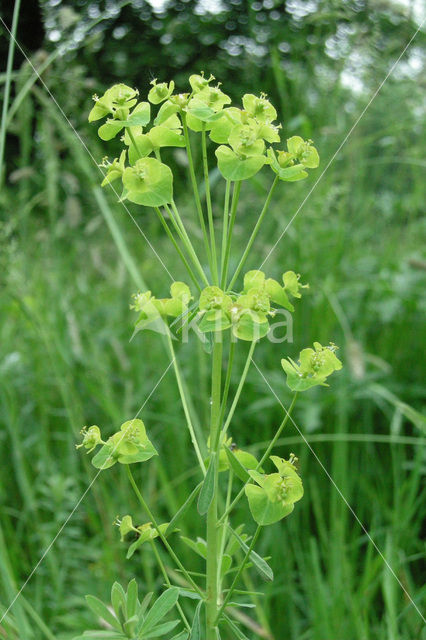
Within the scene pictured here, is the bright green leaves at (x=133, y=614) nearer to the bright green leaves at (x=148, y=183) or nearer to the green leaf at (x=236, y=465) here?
the green leaf at (x=236, y=465)

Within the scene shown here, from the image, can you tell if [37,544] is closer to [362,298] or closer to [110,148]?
[362,298]

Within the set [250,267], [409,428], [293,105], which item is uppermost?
[293,105]

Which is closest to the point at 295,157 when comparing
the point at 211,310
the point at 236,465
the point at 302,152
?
the point at 302,152

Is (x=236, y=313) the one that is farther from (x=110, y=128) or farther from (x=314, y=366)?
(x=110, y=128)

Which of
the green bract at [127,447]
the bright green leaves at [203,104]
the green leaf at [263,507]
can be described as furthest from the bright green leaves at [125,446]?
the bright green leaves at [203,104]

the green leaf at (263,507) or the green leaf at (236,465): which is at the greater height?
the green leaf at (263,507)

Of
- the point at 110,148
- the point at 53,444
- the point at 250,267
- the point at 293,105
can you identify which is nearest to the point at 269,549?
the point at 53,444
